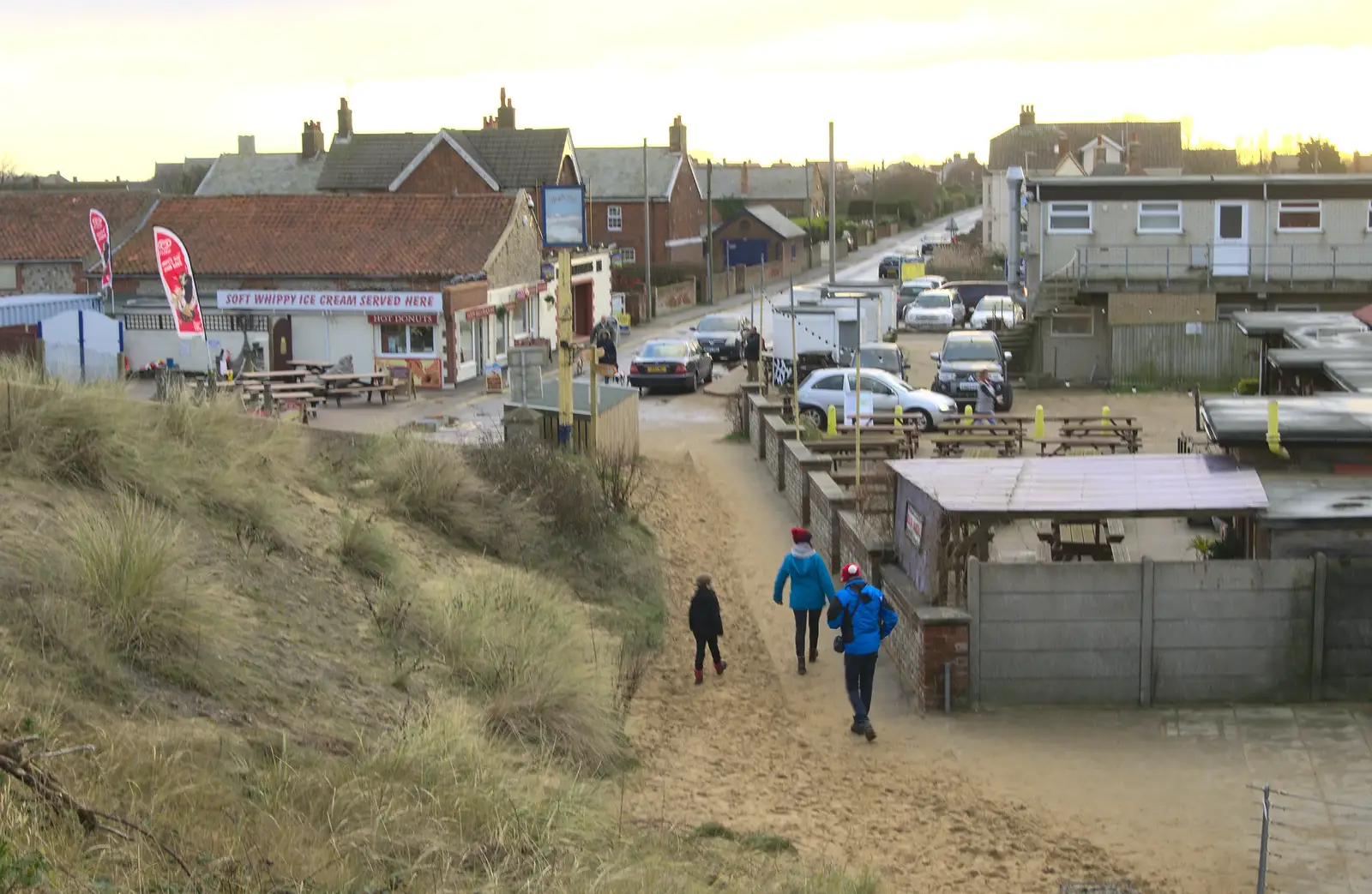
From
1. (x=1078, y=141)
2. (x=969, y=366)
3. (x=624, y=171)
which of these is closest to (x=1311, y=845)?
(x=969, y=366)

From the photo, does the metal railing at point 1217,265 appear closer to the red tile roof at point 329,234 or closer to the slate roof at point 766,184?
the red tile roof at point 329,234

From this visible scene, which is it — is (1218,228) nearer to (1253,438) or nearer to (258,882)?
(1253,438)

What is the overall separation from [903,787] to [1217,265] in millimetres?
30666

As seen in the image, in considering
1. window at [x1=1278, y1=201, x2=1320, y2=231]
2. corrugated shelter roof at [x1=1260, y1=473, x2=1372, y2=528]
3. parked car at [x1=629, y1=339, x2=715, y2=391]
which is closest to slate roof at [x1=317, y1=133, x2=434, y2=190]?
parked car at [x1=629, y1=339, x2=715, y2=391]

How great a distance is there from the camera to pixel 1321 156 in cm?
8794

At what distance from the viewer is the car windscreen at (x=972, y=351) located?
35531mm

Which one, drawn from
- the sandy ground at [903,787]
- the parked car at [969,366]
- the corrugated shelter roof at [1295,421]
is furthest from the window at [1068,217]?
the sandy ground at [903,787]

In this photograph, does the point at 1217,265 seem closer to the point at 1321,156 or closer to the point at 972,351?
the point at 972,351

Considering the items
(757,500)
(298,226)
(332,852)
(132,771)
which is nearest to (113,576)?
(132,771)

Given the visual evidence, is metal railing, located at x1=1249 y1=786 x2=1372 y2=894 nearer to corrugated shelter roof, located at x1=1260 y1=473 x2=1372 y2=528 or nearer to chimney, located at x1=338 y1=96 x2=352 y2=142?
corrugated shelter roof, located at x1=1260 y1=473 x2=1372 y2=528

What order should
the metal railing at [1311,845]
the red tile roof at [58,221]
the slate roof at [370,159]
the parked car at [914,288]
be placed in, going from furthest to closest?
the parked car at [914,288]
the slate roof at [370,159]
the red tile roof at [58,221]
the metal railing at [1311,845]

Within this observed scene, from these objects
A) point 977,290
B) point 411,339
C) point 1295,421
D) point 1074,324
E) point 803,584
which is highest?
point 977,290

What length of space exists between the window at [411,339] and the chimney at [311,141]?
98.4 ft

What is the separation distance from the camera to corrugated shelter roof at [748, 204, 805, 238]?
86.2 meters
